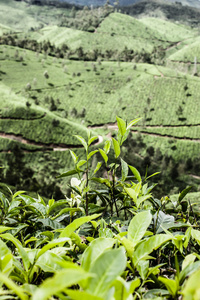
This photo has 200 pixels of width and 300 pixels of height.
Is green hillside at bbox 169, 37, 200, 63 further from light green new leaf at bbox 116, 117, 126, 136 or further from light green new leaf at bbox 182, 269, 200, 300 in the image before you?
light green new leaf at bbox 182, 269, 200, 300

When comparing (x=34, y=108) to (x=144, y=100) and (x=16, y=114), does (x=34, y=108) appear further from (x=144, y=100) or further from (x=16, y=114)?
(x=144, y=100)

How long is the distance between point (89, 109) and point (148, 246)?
76.9m

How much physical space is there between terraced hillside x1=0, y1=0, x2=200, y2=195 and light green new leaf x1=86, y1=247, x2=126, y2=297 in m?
34.6

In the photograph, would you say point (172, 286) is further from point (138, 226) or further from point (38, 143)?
point (38, 143)

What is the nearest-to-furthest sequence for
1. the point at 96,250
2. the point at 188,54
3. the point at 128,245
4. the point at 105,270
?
the point at 105,270 < the point at 96,250 < the point at 128,245 < the point at 188,54

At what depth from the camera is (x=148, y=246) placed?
1.09 m

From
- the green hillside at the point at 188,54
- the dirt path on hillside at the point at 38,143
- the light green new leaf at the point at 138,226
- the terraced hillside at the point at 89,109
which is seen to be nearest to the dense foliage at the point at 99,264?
the light green new leaf at the point at 138,226

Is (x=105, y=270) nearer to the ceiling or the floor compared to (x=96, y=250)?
nearer to the ceiling

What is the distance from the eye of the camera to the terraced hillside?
5538 centimetres

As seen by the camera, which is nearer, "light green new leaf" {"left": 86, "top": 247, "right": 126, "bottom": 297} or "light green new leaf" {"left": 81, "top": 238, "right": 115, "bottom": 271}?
"light green new leaf" {"left": 86, "top": 247, "right": 126, "bottom": 297}

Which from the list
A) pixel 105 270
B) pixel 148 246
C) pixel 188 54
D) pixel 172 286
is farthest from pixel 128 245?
pixel 188 54

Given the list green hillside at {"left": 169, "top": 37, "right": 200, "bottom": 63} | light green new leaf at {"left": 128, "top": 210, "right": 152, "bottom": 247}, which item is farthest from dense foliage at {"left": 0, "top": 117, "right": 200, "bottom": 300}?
green hillside at {"left": 169, "top": 37, "right": 200, "bottom": 63}

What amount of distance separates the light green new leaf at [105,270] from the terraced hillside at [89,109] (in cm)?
3460

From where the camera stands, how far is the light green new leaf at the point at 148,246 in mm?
1073
